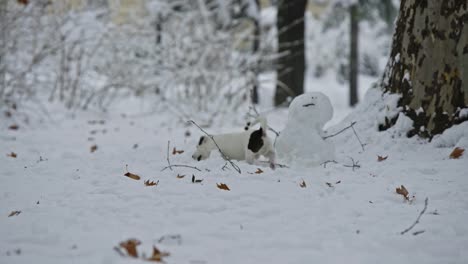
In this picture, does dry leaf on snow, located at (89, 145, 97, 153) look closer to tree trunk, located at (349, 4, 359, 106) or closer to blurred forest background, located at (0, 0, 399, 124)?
blurred forest background, located at (0, 0, 399, 124)

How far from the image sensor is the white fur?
3.05m

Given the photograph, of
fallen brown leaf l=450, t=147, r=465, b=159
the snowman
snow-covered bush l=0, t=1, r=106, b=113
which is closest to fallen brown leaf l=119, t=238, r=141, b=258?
the snowman

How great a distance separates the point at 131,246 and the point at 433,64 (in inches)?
101

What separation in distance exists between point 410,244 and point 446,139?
5.01 ft

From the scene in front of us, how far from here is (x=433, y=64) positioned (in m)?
3.27

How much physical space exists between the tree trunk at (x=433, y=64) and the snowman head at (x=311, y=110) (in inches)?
29.6

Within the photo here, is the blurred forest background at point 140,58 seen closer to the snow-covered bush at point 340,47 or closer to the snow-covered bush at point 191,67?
the snow-covered bush at point 191,67

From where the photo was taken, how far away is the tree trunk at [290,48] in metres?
8.43

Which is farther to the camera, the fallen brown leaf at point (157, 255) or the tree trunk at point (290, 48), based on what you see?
the tree trunk at point (290, 48)

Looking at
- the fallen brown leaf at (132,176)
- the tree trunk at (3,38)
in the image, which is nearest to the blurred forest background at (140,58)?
the tree trunk at (3,38)

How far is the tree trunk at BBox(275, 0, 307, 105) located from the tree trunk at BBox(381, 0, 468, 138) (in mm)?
4762

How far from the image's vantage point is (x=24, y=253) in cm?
173

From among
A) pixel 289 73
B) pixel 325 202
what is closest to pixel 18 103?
pixel 289 73

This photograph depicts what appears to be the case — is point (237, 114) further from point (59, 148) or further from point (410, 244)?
point (410, 244)
